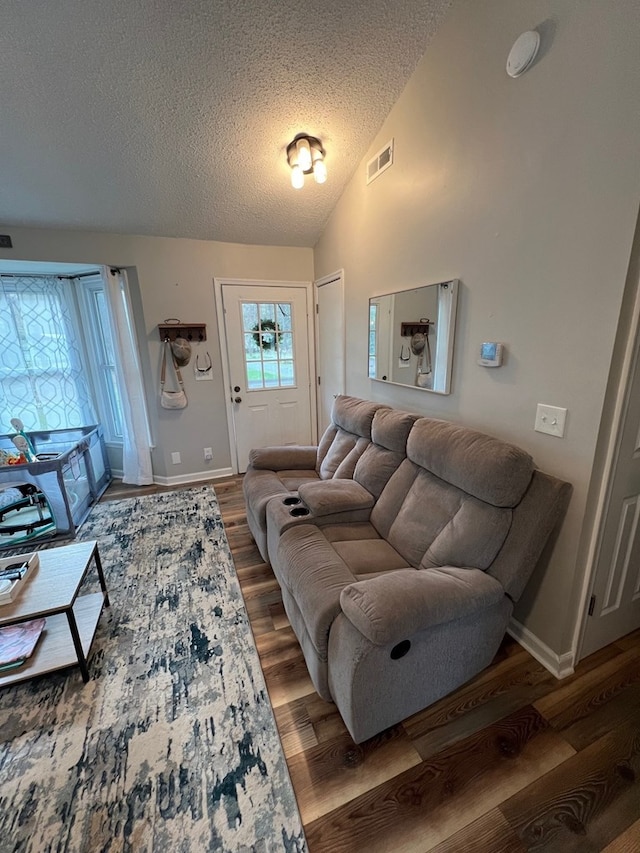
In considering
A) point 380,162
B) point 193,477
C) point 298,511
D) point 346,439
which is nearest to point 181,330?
point 193,477

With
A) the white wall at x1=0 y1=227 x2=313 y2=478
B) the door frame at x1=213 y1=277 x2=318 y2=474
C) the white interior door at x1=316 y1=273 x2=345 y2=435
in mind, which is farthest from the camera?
the door frame at x1=213 y1=277 x2=318 y2=474

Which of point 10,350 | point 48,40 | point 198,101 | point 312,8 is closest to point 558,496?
point 312,8

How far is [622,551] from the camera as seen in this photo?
4.88ft

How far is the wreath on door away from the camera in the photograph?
12.0ft

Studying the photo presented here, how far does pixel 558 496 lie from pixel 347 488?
100cm

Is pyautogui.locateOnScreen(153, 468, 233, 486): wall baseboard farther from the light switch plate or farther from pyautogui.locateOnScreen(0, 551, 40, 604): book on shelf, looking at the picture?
the light switch plate

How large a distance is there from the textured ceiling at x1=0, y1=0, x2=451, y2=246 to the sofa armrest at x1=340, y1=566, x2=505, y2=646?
255 cm

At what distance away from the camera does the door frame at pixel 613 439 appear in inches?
45.8

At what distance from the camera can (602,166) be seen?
1179 millimetres

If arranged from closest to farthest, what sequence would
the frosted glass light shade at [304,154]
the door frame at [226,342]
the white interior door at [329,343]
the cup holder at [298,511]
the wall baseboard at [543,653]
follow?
the wall baseboard at [543,653] → the cup holder at [298,511] → the frosted glass light shade at [304,154] → the white interior door at [329,343] → the door frame at [226,342]

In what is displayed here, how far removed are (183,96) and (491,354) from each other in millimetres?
2208

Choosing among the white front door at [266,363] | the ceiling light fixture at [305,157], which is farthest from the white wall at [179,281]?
the ceiling light fixture at [305,157]

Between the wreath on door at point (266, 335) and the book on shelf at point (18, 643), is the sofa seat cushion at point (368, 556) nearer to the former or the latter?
the book on shelf at point (18, 643)

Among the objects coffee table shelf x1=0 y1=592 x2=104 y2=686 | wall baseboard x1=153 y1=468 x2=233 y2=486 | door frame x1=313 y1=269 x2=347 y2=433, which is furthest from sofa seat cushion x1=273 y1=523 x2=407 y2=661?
wall baseboard x1=153 y1=468 x2=233 y2=486
